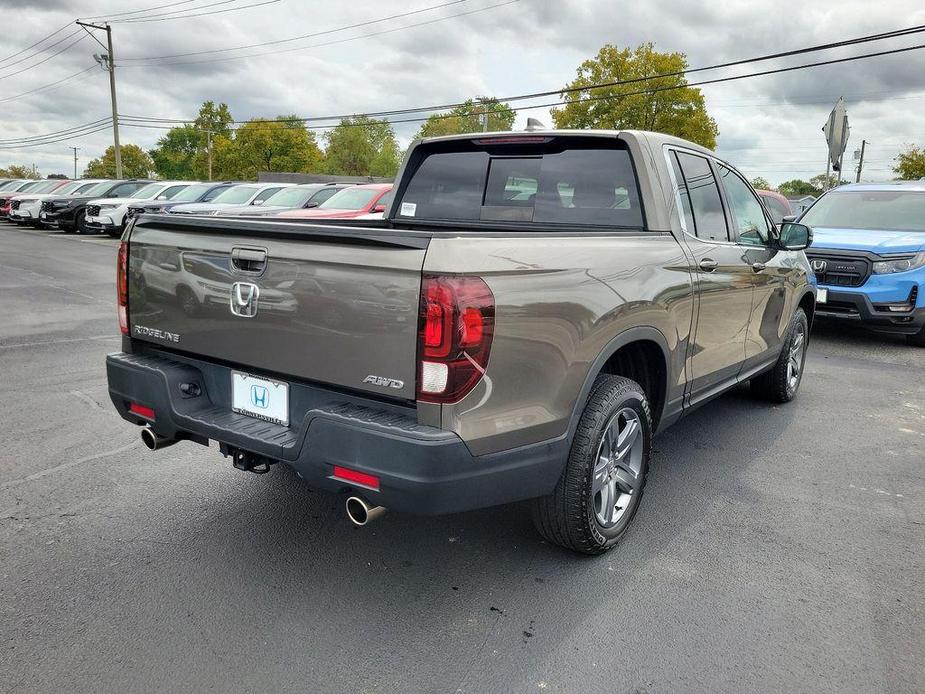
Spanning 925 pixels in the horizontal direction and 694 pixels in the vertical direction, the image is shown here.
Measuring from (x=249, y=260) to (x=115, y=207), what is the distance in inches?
843

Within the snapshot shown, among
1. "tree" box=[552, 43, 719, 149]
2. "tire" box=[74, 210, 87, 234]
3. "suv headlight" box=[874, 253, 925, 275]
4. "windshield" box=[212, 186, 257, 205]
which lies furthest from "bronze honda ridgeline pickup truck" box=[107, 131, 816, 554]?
"tree" box=[552, 43, 719, 149]

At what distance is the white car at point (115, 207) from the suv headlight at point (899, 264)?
1926cm

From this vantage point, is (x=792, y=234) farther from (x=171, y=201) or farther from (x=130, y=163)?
(x=130, y=163)

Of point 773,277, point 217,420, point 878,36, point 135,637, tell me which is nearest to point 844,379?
point 773,277

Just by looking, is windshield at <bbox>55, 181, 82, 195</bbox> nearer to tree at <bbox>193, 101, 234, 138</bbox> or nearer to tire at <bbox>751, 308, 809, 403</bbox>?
tire at <bbox>751, 308, 809, 403</bbox>

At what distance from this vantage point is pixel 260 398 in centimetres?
285

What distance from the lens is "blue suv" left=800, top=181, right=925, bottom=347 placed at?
313 inches

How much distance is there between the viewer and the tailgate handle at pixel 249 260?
273cm

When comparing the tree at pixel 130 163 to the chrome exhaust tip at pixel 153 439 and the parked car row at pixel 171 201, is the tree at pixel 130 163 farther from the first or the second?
the chrome exhaust tip at pixel 153 439

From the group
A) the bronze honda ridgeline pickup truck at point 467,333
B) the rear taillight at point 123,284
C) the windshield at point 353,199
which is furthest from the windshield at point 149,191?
the bronze honda ridgeline pickup truck at point 467,333

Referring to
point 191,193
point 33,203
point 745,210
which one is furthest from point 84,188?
point 745,210

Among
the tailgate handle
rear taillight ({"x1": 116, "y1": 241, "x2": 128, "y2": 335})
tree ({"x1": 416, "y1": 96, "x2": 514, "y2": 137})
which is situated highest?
tree ({"x1": 416, "y1": 96, "x2": 514, "y2": 137})

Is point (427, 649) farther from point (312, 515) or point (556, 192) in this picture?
point (556, 192)

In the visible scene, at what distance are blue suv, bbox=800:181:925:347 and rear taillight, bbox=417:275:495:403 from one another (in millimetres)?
7082
